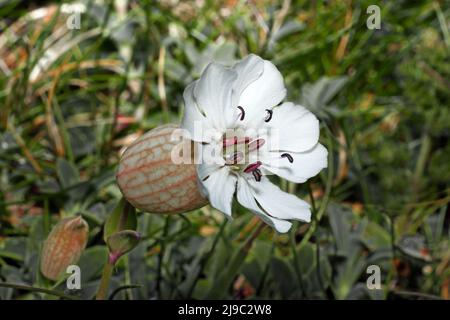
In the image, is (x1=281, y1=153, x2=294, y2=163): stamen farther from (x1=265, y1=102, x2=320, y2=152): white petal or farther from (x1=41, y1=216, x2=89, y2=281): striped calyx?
(x1=41, y1=216, x2=89, y2=281): striped calyx

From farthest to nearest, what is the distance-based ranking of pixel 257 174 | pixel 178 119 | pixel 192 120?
pixel 178 119, pixel 257 174, pixel 192 120

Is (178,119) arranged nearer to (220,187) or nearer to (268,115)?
(268,115)

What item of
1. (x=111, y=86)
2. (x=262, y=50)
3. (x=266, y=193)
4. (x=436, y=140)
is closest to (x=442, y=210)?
(x=436, y=140)

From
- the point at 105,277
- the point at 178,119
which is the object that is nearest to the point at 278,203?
the point at 105,277

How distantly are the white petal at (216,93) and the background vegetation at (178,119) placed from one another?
327 millimetres

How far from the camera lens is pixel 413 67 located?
2273 mm

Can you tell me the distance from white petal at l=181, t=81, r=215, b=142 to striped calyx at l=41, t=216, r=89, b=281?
315 millimetres

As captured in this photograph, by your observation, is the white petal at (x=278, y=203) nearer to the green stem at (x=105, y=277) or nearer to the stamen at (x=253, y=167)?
the stamen at (x=253, y=167)

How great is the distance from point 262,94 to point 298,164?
0.14m

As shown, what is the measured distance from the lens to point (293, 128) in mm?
1343

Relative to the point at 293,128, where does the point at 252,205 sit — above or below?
below

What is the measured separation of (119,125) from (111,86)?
0.17 metres

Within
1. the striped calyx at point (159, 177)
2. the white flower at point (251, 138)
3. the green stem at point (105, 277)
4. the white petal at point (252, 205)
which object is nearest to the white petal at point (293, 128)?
the white flower at point (251, 138)

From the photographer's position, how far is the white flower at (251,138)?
46.1 inches
